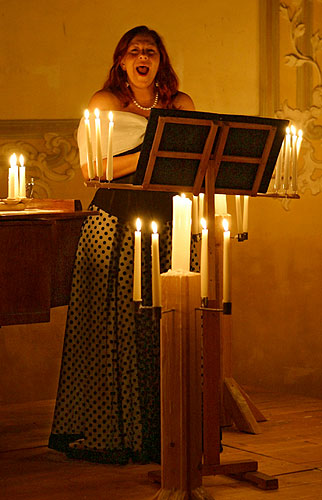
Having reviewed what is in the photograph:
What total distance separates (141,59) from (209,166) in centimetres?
90

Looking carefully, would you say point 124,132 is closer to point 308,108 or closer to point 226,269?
point 226,269

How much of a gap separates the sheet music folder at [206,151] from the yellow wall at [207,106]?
87.4 inches

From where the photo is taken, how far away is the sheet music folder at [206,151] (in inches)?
114

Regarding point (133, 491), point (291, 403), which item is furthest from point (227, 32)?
point (133, 491)

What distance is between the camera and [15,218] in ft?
10.6

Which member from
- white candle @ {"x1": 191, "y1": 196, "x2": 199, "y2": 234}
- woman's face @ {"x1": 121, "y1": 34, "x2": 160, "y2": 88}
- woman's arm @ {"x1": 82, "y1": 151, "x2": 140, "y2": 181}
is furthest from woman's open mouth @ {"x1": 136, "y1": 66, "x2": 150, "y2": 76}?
white candle @ {"x1": 191, "y1": 196, "x2": 199, "y2": 234}

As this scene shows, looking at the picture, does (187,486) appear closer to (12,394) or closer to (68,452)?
(68,452)

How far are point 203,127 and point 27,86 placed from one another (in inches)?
99.7

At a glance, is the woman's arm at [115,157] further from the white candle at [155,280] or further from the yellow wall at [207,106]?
the yellow wall at [207,106]

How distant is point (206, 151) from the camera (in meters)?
2.98

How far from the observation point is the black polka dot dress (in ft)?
12.2

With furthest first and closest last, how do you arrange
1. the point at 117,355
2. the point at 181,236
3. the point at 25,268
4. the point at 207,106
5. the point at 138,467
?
the point at 207,106
the point at 117,355
the point at 138,467
the point at 25,268
the point at 181,236

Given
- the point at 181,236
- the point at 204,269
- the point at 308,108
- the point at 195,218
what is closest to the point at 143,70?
the point at 195,218

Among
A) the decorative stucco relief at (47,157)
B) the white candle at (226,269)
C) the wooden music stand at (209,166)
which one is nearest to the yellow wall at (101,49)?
the decorative stucco relief at (47,157)
